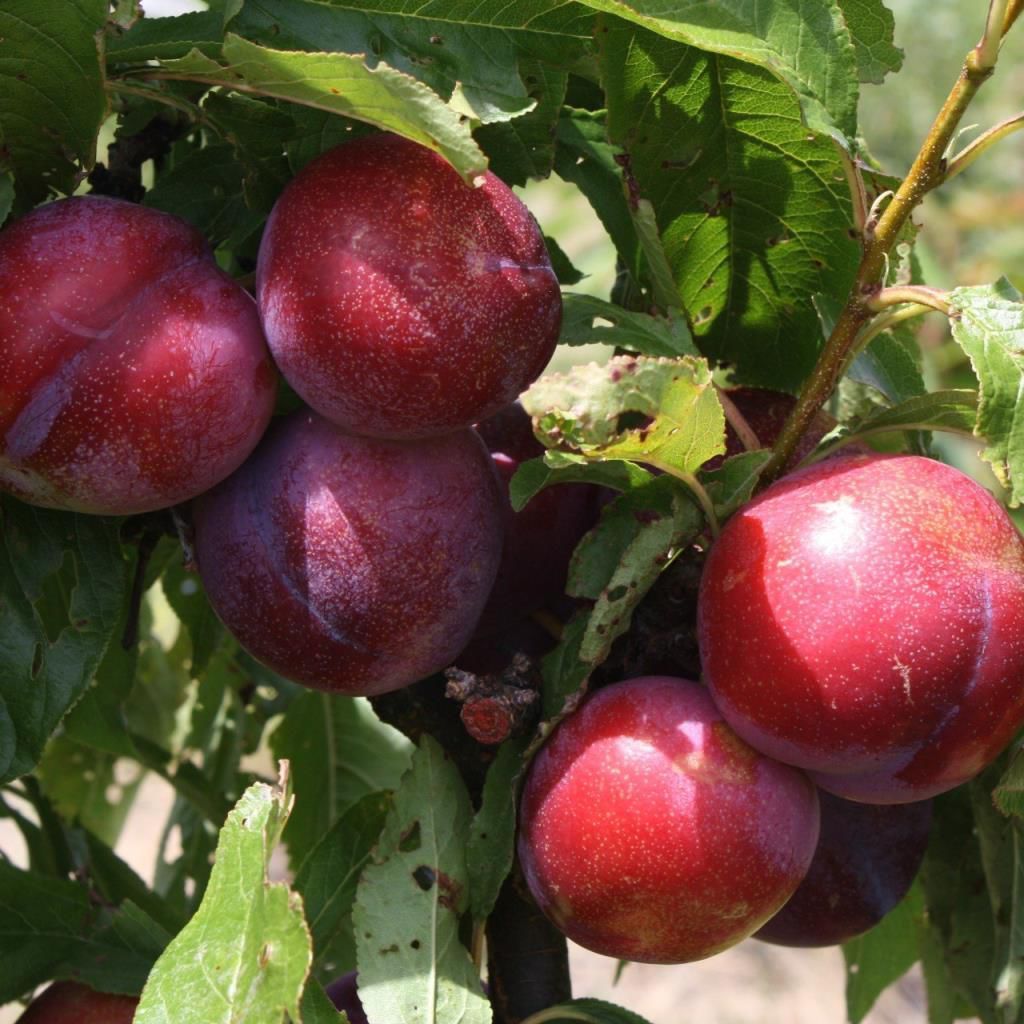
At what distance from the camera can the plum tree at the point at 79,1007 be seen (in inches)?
39.4

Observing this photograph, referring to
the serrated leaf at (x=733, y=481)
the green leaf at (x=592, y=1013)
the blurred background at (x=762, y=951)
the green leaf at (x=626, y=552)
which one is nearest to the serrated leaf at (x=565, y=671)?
the green leaf at (x=626, y=552)

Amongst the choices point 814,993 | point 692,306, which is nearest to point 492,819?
point 692,306

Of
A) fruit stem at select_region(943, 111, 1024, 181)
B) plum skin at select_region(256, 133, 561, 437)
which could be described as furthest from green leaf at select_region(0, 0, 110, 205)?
fruit stem at select_region(943, 111, 1024, 181)

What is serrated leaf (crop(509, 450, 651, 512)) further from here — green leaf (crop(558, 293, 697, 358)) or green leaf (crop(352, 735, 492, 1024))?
green leaf (crop(352, 735, 492, 1024))

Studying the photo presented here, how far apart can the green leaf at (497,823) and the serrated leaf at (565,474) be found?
6.9 inches

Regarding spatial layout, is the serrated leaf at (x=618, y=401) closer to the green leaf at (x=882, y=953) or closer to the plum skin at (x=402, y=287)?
the plum skin at (x=402, y=287)

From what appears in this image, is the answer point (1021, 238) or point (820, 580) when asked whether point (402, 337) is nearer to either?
point (820, 580)

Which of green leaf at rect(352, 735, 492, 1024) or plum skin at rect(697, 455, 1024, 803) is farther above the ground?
plum skin at rect(697, 455, 1024, 803)

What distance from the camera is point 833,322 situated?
3.19ft

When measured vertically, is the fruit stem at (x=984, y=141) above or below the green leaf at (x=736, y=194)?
above

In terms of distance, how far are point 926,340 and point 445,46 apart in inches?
111

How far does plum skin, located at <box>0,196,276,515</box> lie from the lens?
2.51ft

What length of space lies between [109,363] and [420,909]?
0.40 meters

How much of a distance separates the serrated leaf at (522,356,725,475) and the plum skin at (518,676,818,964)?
165mm
